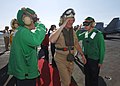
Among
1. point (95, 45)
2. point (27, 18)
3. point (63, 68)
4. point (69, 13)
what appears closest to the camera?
point (27, 18)

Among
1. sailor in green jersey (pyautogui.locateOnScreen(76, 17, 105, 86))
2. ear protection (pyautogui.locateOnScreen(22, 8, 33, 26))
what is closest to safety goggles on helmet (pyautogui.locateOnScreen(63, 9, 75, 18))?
sailor in green jersey (pyautogui.locateOnScreen(76, 17, 105, 86))

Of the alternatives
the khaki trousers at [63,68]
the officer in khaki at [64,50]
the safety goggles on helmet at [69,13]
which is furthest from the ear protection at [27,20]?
the khaki trousers at [63,68]

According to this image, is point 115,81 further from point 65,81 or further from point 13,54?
point 13,54

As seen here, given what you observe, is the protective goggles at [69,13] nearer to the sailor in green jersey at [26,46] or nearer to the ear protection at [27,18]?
the sailor in green jersey at [26,46]

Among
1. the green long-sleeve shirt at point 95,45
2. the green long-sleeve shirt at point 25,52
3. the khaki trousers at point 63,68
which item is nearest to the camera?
the green long-sleeve shirt at point 25,52

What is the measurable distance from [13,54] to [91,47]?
238 cm

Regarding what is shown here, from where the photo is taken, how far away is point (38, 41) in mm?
2611

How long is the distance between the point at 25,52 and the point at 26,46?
9cm

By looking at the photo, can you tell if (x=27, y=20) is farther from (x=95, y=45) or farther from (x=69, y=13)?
(x=95, y=45)

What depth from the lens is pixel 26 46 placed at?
8.91 feet

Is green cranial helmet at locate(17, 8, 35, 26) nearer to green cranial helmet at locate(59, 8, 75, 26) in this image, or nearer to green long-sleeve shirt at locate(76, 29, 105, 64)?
green cranial helmet at locate(59, 8, 75, 26)

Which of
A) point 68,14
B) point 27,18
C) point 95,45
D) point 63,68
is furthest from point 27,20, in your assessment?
point 95,45

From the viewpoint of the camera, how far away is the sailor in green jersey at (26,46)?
103 inches

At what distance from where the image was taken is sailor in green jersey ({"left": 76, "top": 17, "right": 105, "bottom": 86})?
457 centimetres
